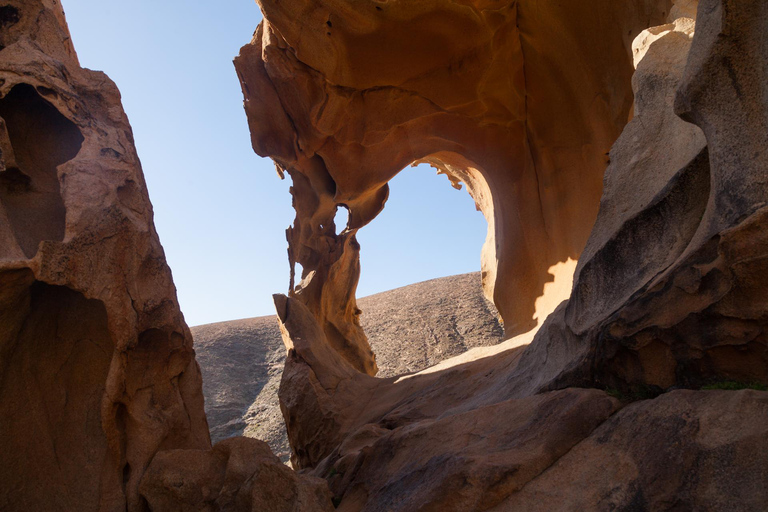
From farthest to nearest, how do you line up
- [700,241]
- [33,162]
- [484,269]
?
[484,269] < [33,162] < [700,241]

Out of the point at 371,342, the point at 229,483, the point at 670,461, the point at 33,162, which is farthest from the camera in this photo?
the point at 371,342

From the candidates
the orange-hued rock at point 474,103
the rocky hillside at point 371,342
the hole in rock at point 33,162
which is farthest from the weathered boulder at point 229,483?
the rocky hillside at point 371,342

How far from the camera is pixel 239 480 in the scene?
4.32 m

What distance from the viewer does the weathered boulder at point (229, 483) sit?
12.4 feet

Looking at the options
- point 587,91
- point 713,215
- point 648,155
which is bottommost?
point 713,215

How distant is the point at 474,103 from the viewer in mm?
8484

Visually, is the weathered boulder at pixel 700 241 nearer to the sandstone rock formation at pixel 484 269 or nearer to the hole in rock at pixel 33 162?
the sandstone rock formation at pixel 484 269

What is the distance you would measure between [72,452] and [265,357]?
20.9 metres

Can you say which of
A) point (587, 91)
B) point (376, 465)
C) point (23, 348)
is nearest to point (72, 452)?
point (23, 348)

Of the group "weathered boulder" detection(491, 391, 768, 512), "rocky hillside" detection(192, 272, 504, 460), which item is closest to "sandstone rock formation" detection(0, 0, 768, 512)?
"weathered boulder" detection(491, 391, 768, 512)

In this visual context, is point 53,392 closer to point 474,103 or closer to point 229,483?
point 229,483

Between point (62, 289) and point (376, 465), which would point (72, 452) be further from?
point (376, 465)

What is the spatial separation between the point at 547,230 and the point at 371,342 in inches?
614

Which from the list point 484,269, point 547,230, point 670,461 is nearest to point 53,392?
point 670,461
